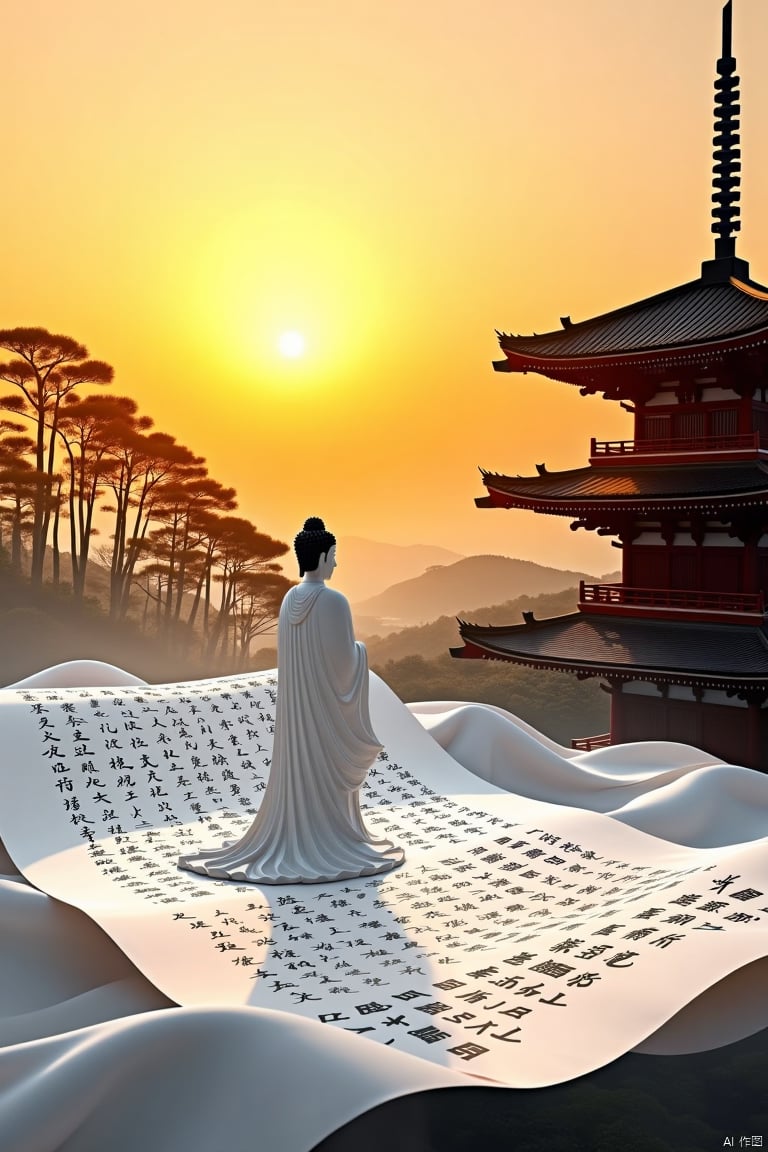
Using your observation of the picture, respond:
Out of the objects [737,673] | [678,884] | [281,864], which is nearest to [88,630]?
[737,673]

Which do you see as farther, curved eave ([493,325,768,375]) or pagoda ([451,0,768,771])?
pagoda ([451,0,768,771])

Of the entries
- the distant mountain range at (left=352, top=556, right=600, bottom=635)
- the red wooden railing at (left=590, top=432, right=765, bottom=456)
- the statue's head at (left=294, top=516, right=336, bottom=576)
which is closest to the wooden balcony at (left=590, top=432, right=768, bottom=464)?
the red wooden railing at (left=590, top=432, right=765, bottom=456)

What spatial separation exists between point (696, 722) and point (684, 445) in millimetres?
2507

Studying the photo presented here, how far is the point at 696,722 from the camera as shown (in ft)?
30.4

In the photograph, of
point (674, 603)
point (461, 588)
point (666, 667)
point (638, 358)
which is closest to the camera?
point (666, 667)

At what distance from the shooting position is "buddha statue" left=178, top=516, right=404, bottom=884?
5.11 m

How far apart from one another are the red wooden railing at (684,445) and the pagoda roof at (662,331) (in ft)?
2.52

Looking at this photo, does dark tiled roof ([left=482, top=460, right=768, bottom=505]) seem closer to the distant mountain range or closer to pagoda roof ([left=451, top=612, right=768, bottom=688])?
pagoda roof ([left=451, top=612, right=768, bottom=688])

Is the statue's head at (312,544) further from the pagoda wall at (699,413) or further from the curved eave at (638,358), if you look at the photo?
the pagoda wall at (699,413)

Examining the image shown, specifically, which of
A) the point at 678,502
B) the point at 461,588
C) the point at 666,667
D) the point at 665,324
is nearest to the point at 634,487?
the point at 678,502

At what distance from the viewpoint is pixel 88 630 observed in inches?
733

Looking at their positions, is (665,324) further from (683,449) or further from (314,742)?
(314,742)

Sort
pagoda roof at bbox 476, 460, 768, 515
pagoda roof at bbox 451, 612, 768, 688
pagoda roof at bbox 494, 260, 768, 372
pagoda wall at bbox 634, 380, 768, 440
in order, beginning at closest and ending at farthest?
pagoda roof at bbox 451, 612, 768, 688
pagoda roof at bbox 476, 460, 768, 515
pagoda roof at bbox 494, 260, 768, 372
pagoda wall at bbox 634, 380, 768, 440

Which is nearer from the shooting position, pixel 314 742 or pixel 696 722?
pixel 314 742
